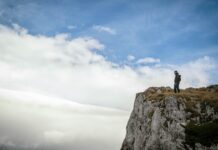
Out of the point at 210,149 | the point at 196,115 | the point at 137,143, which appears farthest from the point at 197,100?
the point at 137,143

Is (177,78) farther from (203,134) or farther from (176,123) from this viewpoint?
(203,134)

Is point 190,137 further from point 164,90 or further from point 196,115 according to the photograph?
point 164,90

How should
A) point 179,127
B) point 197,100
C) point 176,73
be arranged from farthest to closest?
point 176,73
point 197,100
point 179,127

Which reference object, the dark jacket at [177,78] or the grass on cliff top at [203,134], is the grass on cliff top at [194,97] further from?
the grass on cliff top at [203,134]

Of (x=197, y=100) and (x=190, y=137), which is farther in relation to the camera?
(x=197, y=100)

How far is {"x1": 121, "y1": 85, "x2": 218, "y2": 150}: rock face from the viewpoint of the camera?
4588cm

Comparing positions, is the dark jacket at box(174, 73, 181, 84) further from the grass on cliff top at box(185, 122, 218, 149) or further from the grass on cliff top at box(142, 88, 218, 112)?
the grass on cliff top at box(185, 122, 218, 149)

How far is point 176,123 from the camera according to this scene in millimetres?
49781

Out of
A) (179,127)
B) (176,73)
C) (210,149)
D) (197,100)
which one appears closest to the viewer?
(210,149)

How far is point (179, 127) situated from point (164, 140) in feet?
12.0

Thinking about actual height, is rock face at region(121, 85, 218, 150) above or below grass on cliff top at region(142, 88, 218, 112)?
below

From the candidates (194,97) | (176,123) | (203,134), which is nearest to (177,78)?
(194,97)

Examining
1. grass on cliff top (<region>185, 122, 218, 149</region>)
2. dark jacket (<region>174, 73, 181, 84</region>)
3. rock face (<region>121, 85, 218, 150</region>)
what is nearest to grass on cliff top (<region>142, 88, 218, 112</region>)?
rock face (<region>121, 85, 218, 150</region>)

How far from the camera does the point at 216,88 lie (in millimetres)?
62500
